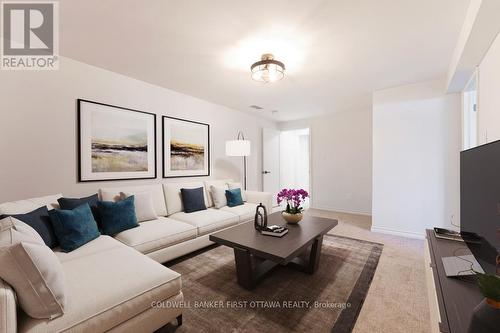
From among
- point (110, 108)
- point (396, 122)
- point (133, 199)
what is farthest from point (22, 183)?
point (396, 122)

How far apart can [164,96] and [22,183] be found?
201cm

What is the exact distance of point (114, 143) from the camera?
2814mm

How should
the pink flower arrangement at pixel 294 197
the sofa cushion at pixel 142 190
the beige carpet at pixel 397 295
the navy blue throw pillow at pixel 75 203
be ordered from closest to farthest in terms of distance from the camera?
the beige carpet at pixel 397 295, the navy blue throw pillow at pixel 75 203, the pink flower arrangement at pixel 294 197, the sofa cushion at pixel 142 190

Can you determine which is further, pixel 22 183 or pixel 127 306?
pixel 22 183

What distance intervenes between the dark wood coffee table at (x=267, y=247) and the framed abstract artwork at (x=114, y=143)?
67.9 inches

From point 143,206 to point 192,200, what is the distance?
27.4 inches

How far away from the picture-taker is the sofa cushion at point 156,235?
→ 208 cm

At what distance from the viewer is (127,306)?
3.91 feet

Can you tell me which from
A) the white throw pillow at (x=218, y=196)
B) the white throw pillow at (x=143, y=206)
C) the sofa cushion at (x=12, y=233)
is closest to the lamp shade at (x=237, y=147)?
the white throw pillow at (x=218, y=196)

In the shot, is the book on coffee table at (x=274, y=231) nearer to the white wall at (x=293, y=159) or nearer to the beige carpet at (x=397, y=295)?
the beige carpet at (x=397, y=295)

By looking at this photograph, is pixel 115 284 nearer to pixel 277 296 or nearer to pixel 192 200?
pixel 277 296

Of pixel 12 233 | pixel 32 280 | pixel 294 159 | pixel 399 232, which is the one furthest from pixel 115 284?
pixel 294 159

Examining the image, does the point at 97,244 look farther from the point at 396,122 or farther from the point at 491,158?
the point at 396,122

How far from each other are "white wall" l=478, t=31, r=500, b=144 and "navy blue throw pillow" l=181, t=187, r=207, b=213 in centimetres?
321
